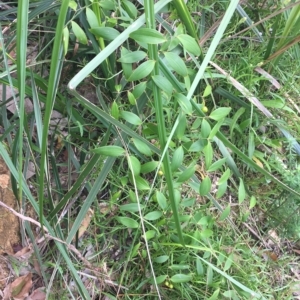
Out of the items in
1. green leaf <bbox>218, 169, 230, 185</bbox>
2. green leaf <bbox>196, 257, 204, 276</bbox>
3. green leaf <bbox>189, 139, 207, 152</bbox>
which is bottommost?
green leaf <bbox>196, 257, 204, 276</bbox>

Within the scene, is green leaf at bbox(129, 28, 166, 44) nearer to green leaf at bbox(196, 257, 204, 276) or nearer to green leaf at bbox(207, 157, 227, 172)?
green leaf at bbox(207, 157, 227, 172)

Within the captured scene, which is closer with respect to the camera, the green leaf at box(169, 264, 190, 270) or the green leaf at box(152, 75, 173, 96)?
the green leaf at box(152, 75, 173, 96)

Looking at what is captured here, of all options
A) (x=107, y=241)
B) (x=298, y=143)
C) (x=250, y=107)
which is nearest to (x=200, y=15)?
(x=250, y=107)

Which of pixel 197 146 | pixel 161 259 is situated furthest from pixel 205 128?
pixel 161 259

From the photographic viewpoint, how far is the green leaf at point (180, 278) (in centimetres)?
115

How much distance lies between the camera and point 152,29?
0.76 m

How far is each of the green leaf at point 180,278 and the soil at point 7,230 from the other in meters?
0.49

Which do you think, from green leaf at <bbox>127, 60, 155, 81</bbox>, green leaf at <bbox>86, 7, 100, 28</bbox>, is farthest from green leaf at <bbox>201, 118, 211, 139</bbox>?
green leaf at <bbox>86, 7, 100, 28</bbox>

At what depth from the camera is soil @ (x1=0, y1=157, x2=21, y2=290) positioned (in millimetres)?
1162

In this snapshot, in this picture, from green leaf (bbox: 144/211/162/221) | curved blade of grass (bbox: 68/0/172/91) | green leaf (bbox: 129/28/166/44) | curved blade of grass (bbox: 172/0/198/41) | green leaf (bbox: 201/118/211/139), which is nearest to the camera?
curved blade of grass (bbox: 68/0/172/91)

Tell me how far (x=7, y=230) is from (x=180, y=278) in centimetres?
55

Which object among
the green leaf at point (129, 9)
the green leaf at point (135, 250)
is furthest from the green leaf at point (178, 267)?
the green leaf at point (129, 9)

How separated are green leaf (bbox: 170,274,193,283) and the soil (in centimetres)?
49

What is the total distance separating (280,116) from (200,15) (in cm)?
48
